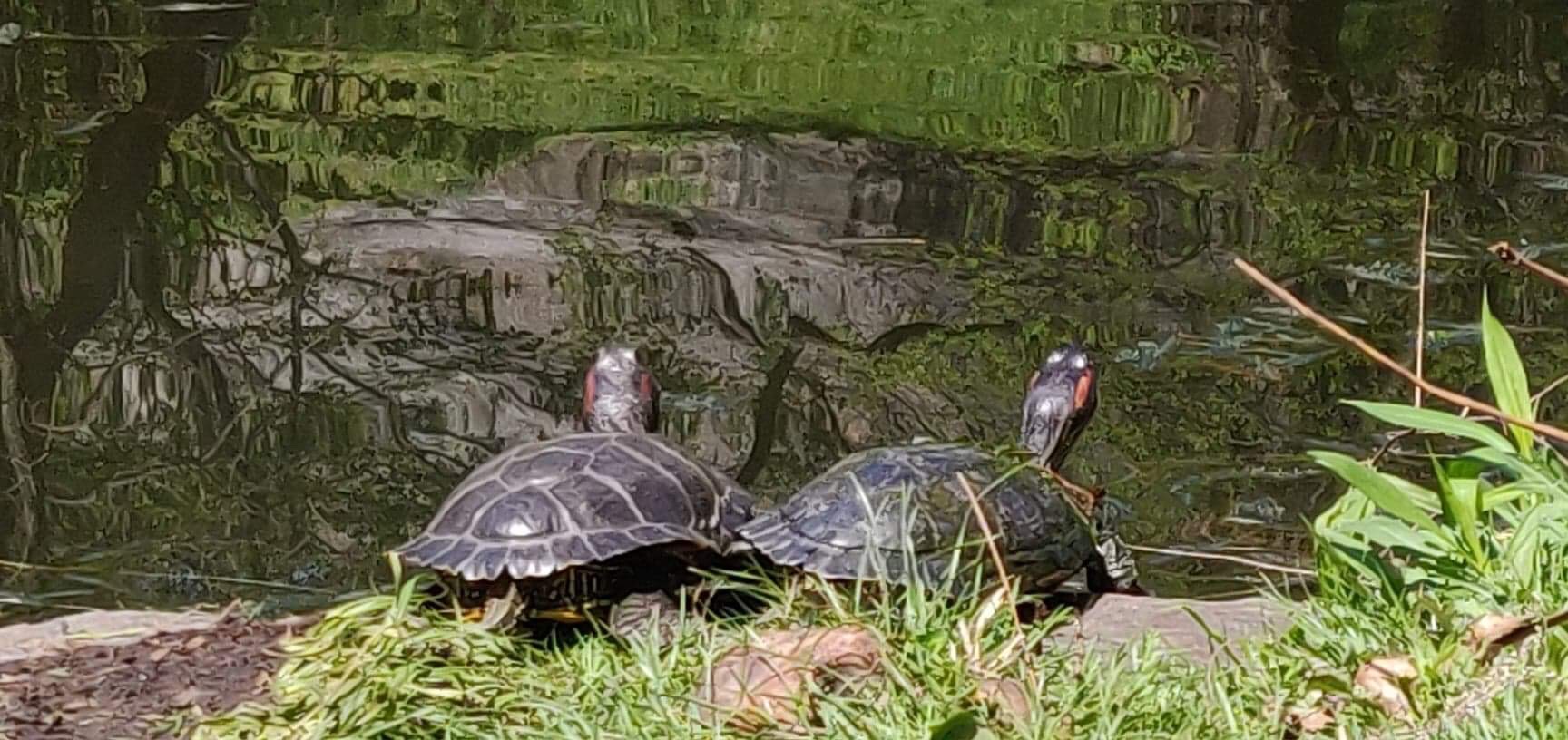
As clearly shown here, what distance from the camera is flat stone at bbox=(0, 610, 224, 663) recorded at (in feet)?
8.79

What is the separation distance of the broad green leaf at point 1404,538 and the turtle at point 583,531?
93 cm

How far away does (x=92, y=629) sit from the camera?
2773mm

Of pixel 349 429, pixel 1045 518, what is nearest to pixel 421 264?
pixel 349 429

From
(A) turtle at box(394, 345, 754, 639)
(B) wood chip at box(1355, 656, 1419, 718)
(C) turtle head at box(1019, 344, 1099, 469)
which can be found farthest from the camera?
(C) turtle head at box(1019, 344, 1099, 469)

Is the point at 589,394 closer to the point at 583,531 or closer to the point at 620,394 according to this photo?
the point at 620,394

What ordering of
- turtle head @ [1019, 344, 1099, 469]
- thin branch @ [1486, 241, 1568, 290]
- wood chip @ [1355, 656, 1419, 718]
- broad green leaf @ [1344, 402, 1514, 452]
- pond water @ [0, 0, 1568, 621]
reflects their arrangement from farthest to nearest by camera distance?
pond water @ [0, 0, 1568, 621]
turtle head @ [1019, 344, 1099, 469]
broad green leaf @ [1344, 402, 1514, 452]
wood chip @ [1355, 656, 1419, 718]
thin branch @ [1486, 241, 1568, 290]

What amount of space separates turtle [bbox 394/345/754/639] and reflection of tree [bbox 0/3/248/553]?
3.73 ft

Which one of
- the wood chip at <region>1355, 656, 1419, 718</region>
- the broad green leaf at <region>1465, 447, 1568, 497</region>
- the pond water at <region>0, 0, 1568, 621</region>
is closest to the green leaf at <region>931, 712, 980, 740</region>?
the wood chip at <region>1355, 656, 1419, 718</region>

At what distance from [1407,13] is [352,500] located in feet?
19.6

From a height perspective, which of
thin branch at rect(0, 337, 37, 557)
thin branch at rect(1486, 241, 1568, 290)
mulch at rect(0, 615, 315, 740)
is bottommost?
thin branch at rect(0, 337, 37, 557)

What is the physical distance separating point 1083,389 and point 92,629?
166 centimetres

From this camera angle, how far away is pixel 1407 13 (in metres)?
8.15

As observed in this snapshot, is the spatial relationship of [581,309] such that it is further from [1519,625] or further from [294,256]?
[1519,625]

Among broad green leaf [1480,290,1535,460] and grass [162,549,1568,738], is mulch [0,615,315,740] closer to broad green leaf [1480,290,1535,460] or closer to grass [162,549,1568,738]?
grass [162,549,1568,738]
